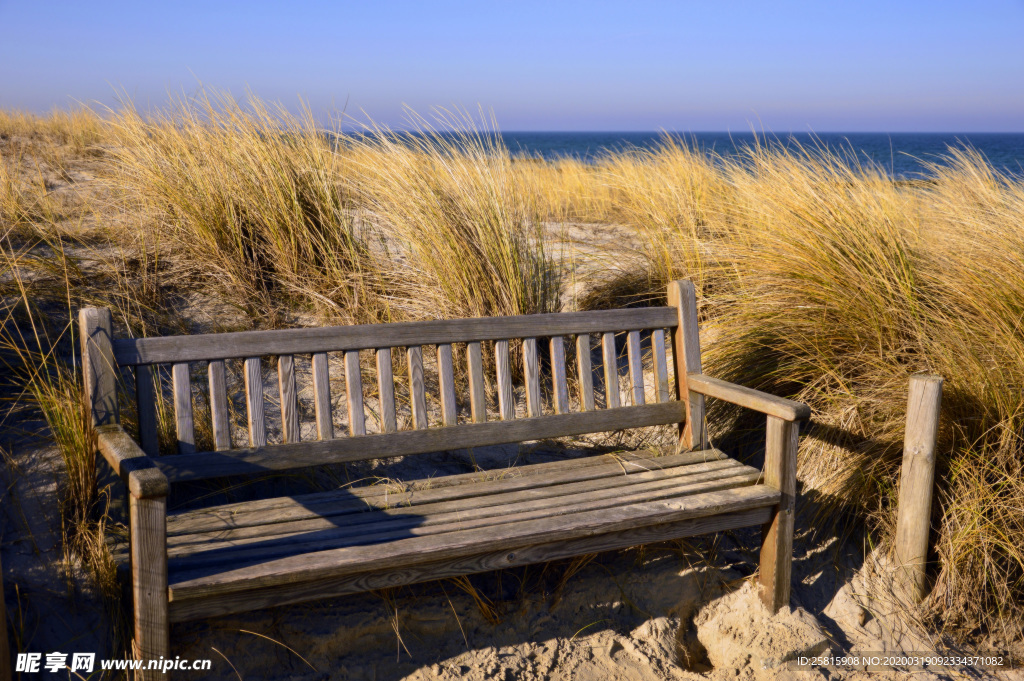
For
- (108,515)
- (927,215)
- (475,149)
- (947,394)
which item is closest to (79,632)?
(108,515)

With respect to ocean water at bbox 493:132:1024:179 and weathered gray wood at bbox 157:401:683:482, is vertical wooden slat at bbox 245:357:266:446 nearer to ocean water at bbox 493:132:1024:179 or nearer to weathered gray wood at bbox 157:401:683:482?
weathered gray wood at bbox 157:401:683:482

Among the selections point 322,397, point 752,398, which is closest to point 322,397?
point 322,397

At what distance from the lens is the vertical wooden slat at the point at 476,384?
280cm

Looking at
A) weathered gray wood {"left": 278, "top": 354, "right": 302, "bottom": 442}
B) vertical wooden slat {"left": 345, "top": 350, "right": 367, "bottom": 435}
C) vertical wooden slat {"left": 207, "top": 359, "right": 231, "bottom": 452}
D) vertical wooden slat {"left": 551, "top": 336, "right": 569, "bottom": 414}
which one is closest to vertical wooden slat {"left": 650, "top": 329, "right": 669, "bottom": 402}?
vertical wooden slat {"left": 551, "top": 336, "right": 569, "bottom": 414}

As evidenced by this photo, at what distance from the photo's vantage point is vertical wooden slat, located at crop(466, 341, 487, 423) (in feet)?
9.19

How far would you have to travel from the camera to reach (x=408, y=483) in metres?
2.70

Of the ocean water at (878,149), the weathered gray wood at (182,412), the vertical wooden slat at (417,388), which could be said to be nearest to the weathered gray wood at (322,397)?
the vertical wooden slat at (417,388)

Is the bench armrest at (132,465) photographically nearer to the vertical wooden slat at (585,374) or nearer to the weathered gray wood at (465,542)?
the weathered gray wood at (465,542)

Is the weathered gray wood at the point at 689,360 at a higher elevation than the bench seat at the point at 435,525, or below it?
higher

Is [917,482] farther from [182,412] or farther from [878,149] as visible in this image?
[878,149]

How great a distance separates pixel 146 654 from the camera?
1.90 meters

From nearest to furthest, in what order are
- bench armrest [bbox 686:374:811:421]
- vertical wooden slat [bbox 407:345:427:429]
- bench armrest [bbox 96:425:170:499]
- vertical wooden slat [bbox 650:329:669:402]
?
1. bench armrest [bbox 96:425:170:499]
2. bench armrest [bbox 686:374:811:421]
3. vertical wooden slat [bbox 407:345:427:429]
4. vertical wooden slat [bbox 650:329:669:402]

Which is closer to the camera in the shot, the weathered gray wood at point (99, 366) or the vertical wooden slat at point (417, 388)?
the weathered gray wood at point (99, 366)

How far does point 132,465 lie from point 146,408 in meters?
0.58
